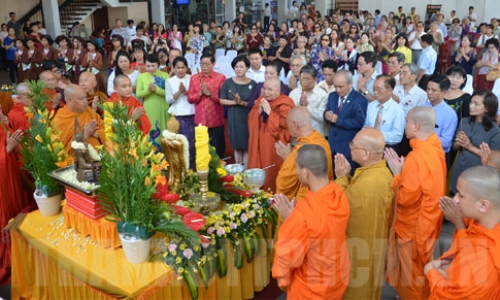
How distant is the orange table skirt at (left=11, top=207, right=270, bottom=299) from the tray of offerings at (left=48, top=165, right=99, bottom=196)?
1.21 ft

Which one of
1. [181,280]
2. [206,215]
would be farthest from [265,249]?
[181,280]

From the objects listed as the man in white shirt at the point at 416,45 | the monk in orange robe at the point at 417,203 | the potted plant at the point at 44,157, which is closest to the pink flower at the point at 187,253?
the potted plant at the point at 44,157

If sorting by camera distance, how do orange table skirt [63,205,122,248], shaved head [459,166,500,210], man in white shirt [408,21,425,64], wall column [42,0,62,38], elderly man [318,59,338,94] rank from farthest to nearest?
wall column [42,0,62,38] → man in white shirt [408,21,425,64] → elderly man [318,59,338,94] → orange table skirt [63,205,122,248] → shaved head [459,166,500,210]

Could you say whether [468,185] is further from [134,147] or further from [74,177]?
[74,177]

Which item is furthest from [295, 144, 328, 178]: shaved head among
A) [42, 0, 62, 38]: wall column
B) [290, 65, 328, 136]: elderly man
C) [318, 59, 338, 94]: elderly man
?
[42, 0, 62, 38]: wall column

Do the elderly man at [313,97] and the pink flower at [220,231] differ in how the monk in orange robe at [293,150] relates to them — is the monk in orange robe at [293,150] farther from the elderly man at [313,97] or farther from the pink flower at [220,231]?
the elderly man at [313,97]

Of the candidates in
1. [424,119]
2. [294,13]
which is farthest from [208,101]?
[294,13]

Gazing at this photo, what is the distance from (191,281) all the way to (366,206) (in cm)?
123

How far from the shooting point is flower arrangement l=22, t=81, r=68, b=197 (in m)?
3.52

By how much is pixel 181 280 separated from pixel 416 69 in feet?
12.3

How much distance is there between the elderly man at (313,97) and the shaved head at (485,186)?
9.32 ft

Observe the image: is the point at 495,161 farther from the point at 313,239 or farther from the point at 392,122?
the point at 392,122

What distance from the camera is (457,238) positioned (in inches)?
99.3

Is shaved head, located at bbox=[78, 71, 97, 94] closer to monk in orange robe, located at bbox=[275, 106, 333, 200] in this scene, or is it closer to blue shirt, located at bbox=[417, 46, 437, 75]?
monk in orange robe, located at bbox=[275, 106, 333, 200]
